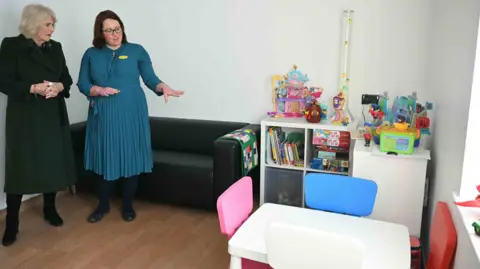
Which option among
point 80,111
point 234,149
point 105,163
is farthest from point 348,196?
point 80,111

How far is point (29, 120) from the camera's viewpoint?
2.78m

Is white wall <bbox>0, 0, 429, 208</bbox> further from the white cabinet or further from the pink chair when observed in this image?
the pink chair

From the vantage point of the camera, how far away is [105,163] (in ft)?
10.00

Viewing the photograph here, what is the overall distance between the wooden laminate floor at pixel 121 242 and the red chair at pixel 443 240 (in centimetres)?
127

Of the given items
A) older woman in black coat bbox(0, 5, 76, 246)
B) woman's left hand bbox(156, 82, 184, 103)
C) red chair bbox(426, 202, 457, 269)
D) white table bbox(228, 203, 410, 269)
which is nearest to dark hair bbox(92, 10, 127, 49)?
older woman in black coat bbox(0, 5, 76, 246)

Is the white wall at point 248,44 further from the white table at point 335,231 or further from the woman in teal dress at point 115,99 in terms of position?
the white table at point 335,231

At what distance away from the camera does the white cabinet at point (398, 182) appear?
94.0 inches

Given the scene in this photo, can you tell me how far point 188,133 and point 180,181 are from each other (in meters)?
0.58

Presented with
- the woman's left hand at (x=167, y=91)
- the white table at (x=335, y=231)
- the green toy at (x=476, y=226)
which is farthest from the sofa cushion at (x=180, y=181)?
the green toy at (x=476, y=226)

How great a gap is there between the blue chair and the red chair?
293 millimetres

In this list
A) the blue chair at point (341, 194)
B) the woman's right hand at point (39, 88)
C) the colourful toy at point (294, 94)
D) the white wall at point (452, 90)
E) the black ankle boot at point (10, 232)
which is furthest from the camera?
the colourful toy at point (294, 94)

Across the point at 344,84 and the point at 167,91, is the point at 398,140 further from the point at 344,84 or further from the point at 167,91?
the point at 167,91

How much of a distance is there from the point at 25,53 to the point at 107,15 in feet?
1.98

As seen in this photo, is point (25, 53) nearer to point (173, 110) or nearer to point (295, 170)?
point (173, 110)
